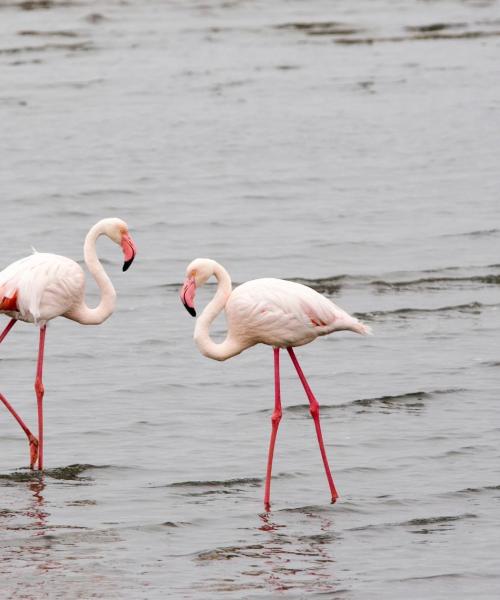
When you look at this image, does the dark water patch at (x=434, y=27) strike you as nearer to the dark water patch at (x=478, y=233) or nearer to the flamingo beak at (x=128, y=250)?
the dark water patch at (x=478, y=233)

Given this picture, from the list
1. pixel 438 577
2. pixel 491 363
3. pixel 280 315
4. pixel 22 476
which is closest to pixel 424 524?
pixel 438 577

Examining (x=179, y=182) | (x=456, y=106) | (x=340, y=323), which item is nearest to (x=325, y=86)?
(x=456, y=106)

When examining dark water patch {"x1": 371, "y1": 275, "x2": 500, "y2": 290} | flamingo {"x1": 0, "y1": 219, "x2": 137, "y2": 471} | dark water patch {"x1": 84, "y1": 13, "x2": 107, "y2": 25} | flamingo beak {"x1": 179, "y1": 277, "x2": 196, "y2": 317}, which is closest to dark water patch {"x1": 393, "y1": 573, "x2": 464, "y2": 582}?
flamingo beak {"x1": 179, "y1": 277, "x2": 196, "y2": 317}

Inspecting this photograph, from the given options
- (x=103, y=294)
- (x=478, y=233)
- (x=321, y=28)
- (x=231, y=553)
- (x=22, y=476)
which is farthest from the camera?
(x=321, y=28)

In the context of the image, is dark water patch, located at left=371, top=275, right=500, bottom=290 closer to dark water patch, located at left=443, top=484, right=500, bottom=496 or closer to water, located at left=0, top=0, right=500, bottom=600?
water, located at left=0, top=0, right=500, bottom=600

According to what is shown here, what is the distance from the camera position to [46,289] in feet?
35.2

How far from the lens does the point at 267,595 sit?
8.23 m

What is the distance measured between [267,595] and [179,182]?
12.5 m

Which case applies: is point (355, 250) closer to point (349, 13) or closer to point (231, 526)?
point (231, 526)

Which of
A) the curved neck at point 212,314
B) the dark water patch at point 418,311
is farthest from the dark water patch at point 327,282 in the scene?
the curved neck at point 212,314

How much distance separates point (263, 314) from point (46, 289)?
1.69 metres

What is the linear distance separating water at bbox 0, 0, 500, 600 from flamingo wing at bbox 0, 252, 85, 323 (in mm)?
978

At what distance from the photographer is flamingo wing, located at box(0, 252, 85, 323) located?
420 inches

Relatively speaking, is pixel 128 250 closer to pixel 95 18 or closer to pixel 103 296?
pixel 103 296
